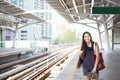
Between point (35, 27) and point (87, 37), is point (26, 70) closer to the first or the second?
point (87, 37)

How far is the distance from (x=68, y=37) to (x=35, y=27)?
106 feet

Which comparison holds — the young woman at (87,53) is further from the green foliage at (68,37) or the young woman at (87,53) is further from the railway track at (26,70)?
the green foliage at (68,37)

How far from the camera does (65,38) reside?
94.1 metres

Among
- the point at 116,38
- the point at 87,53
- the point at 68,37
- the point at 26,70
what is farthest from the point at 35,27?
the point at 87,53

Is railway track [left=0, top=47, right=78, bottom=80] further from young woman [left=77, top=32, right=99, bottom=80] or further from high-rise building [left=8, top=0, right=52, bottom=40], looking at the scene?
high-rise building [left=8, top=0, right=52, bottom=40]

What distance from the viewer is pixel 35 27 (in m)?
64.7

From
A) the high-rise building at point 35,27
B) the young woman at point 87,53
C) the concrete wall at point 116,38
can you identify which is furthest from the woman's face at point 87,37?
the concrete wall at point 116,38

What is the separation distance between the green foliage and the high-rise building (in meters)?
8.51

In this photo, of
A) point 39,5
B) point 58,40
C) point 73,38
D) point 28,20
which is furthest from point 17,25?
point 73,38

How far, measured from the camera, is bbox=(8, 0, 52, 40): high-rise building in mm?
46513

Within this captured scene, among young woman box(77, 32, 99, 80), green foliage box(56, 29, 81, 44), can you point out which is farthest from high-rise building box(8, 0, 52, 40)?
young woman box(77, 32, 99, 80)

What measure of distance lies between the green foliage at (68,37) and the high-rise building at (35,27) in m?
8.51

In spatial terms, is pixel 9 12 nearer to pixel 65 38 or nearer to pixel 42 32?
pixel 42 32

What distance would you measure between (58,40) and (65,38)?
17.0ft
